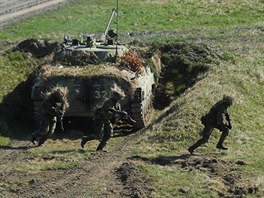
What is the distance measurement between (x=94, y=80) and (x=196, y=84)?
4.48 m

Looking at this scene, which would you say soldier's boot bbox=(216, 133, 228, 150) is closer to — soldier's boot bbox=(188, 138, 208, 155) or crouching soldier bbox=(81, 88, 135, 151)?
soldier's boot bbox=(188, 138, 208, 155)

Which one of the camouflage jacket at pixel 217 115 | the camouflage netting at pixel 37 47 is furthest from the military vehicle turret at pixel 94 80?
the camouflage jacket at pixel 217 115

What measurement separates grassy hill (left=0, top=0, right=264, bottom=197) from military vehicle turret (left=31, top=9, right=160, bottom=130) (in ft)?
3.80

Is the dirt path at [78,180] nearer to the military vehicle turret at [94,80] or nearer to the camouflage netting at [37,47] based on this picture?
the military vehicle turret at [94,80]

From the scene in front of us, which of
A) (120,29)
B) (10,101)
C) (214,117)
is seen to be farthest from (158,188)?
(120,29)

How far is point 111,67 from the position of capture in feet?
90.1

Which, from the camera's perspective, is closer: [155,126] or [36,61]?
[155,126]

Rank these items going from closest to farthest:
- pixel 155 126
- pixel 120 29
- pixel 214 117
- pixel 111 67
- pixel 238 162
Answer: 1. pixel 238 162
2. pixel 214 117
3. pixel 155 126
4. pixel 111 67
5. pixel 120 29

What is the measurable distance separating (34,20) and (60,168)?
29523 mm

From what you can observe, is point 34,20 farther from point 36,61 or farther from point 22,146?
point 22,146

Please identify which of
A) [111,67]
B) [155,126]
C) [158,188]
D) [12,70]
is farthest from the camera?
[12,70]

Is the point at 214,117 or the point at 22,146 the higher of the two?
the point at 214,117

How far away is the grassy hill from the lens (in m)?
19.1

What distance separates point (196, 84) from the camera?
29.1 meters
